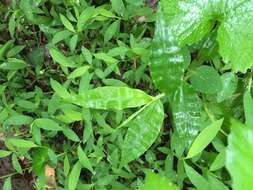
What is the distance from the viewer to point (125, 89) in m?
1.09

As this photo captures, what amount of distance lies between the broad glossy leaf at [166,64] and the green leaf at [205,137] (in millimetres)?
144

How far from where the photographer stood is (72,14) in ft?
4.86

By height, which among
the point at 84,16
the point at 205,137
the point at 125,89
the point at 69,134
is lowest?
the point at 69,134

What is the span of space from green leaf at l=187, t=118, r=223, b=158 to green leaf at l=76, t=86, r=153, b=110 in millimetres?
176

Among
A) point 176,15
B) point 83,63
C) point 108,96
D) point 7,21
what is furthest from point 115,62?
point 7,21

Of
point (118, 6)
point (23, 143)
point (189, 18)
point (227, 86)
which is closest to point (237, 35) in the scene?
point (189, 18)

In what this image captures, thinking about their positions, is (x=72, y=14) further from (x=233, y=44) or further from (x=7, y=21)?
(x=233, y=44)

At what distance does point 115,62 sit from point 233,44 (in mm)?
465

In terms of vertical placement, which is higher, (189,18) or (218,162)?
(189,18)

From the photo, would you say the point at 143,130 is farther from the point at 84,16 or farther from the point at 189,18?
the point at 84,16

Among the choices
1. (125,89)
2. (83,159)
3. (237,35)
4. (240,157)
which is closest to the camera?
(240,157)

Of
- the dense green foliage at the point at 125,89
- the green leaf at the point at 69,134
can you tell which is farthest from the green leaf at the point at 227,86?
the green leaf at the point at 69,134

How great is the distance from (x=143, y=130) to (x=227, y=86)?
0.27 metres

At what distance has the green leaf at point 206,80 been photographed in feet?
3.66
